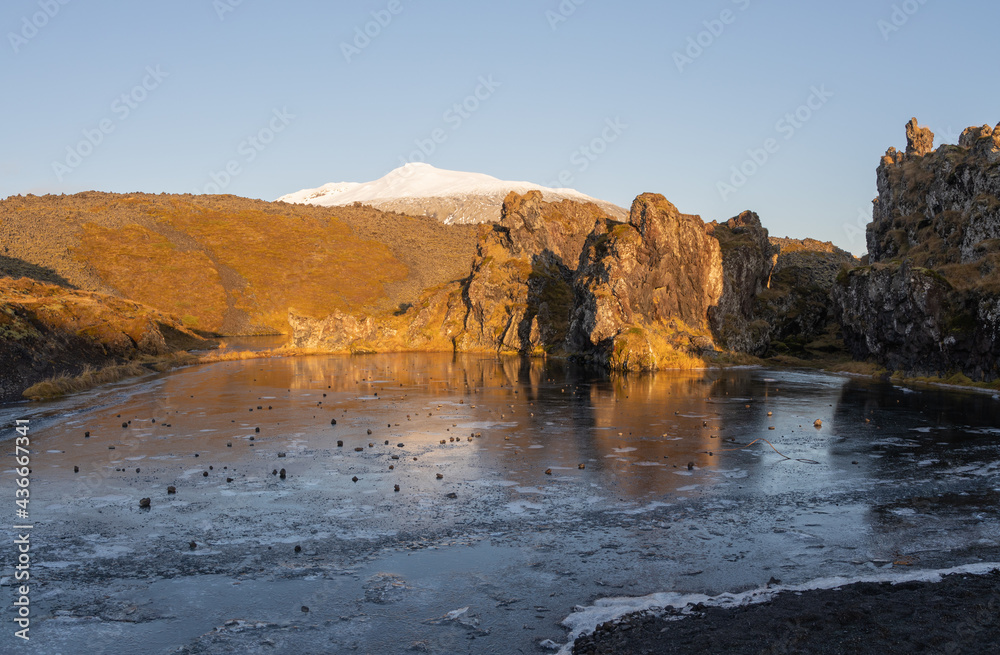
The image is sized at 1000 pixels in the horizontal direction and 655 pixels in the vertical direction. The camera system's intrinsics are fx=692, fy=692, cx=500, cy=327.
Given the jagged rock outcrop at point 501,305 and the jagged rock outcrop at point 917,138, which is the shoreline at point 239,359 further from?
the jagged rock outcrop at point 917,138

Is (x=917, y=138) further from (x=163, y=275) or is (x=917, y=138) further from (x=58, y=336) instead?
(x=163, y=275)

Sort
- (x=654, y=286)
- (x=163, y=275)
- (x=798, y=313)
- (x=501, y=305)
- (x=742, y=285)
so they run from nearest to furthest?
(x=654, y=286)
(x=742, y=285)
(x=798, y=313)
(x=501, y=305)
(x=163, y=275)

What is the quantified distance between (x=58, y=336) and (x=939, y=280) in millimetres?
73127

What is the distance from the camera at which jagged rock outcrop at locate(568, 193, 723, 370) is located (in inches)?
2894

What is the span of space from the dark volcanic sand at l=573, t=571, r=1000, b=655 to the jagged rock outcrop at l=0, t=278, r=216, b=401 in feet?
153

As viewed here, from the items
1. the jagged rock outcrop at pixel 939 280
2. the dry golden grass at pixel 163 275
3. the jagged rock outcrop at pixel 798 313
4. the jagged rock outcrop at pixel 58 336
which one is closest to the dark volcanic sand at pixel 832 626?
the jagged rock outcrop at pixel 939 280

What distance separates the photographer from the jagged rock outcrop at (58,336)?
50031 millimetres

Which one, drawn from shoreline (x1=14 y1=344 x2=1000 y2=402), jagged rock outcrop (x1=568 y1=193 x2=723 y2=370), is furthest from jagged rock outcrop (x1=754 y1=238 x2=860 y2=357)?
jagged rock outcrop (x1=568 y1=193 x2=723 y2=370)

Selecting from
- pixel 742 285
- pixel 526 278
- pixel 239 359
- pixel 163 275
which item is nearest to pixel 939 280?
pixel 742 285

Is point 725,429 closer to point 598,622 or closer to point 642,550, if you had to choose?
point 642,550

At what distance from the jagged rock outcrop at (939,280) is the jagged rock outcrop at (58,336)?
65843mm

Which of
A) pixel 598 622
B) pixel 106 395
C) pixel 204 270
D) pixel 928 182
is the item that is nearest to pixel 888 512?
pixel 598 622

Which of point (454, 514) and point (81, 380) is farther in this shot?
point (81, 380)

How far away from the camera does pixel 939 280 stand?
5488 cm
